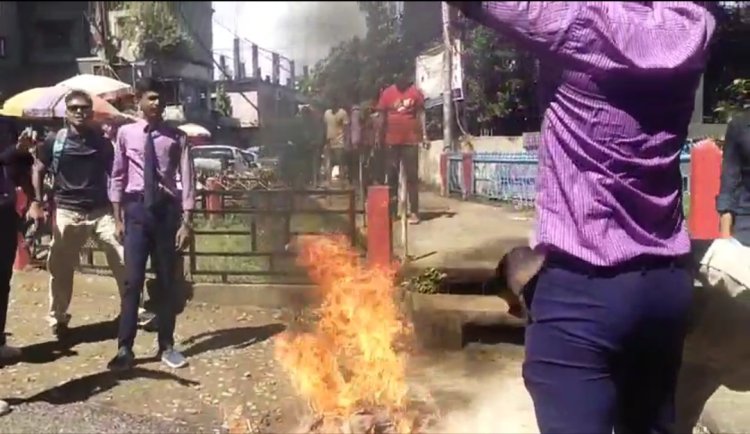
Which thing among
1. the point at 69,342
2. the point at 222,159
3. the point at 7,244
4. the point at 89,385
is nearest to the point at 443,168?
the point at 222,159

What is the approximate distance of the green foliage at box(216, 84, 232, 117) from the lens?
3368 millimetres

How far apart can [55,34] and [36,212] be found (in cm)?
249

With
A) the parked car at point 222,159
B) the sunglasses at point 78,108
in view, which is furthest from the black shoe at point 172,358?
the sunglasses at point 78,108

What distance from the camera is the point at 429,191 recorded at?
443cm

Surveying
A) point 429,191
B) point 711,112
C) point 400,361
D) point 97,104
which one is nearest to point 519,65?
point 711,112

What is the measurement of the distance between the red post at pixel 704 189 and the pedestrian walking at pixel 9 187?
3133mm

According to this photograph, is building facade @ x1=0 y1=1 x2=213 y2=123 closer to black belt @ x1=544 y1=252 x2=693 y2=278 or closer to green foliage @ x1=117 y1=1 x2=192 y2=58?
green foliage @ x1=117 y1=1 x2=192 y2=58

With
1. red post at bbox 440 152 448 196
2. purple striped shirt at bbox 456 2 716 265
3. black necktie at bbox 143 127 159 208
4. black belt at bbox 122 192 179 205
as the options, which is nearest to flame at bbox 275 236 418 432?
red post at bbox 440 152 448 196

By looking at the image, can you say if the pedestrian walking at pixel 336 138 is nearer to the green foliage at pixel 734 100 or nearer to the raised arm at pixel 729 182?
the green foliage at pixel 734 100

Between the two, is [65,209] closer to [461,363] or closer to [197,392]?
[197,392]

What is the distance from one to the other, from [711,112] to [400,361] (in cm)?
187

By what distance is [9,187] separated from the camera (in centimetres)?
465

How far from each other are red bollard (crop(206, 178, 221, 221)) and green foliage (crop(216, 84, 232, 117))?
843mm

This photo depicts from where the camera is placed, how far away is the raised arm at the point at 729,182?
3.70 meters
